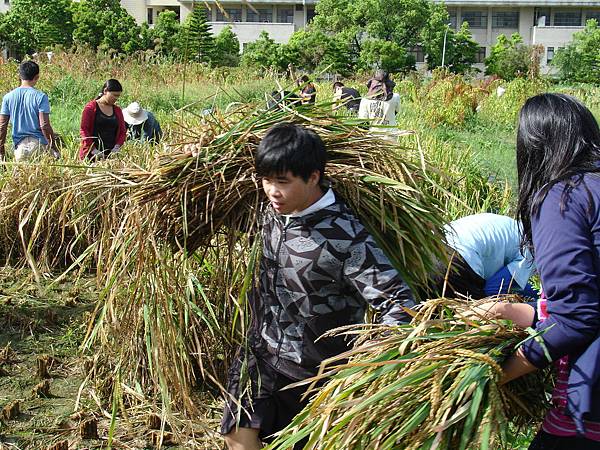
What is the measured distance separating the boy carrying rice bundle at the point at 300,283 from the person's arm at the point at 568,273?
1.60 ft

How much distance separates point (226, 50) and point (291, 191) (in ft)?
107

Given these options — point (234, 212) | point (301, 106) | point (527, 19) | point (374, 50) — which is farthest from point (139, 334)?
point (527, 19)

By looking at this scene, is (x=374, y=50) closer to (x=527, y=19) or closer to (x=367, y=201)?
(x=527, y=19)

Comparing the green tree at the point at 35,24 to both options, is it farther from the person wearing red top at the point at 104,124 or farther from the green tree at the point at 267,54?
the person wearing red top at the point at 104,124

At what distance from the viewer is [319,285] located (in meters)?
2.31

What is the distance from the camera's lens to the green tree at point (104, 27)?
37.1m

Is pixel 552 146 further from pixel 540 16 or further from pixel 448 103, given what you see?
pixel 540 16

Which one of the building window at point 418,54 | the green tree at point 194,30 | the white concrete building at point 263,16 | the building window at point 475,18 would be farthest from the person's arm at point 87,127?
the building window at point 475,18

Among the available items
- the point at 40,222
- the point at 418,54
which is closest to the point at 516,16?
the point at 418,54

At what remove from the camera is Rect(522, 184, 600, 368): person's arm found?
1.71 meters

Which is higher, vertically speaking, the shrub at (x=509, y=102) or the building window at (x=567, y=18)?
the building window at (x=567, y=18)

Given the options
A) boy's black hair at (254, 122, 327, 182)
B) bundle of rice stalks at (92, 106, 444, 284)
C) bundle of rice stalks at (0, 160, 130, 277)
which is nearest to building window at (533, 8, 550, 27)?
bundle of rice stalks at (0, 160, 130, 277)

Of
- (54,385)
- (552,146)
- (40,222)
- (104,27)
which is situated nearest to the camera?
(552,146)

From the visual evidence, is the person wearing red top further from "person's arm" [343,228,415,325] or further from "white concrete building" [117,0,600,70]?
"white concrete building" [117,0,600,70]
